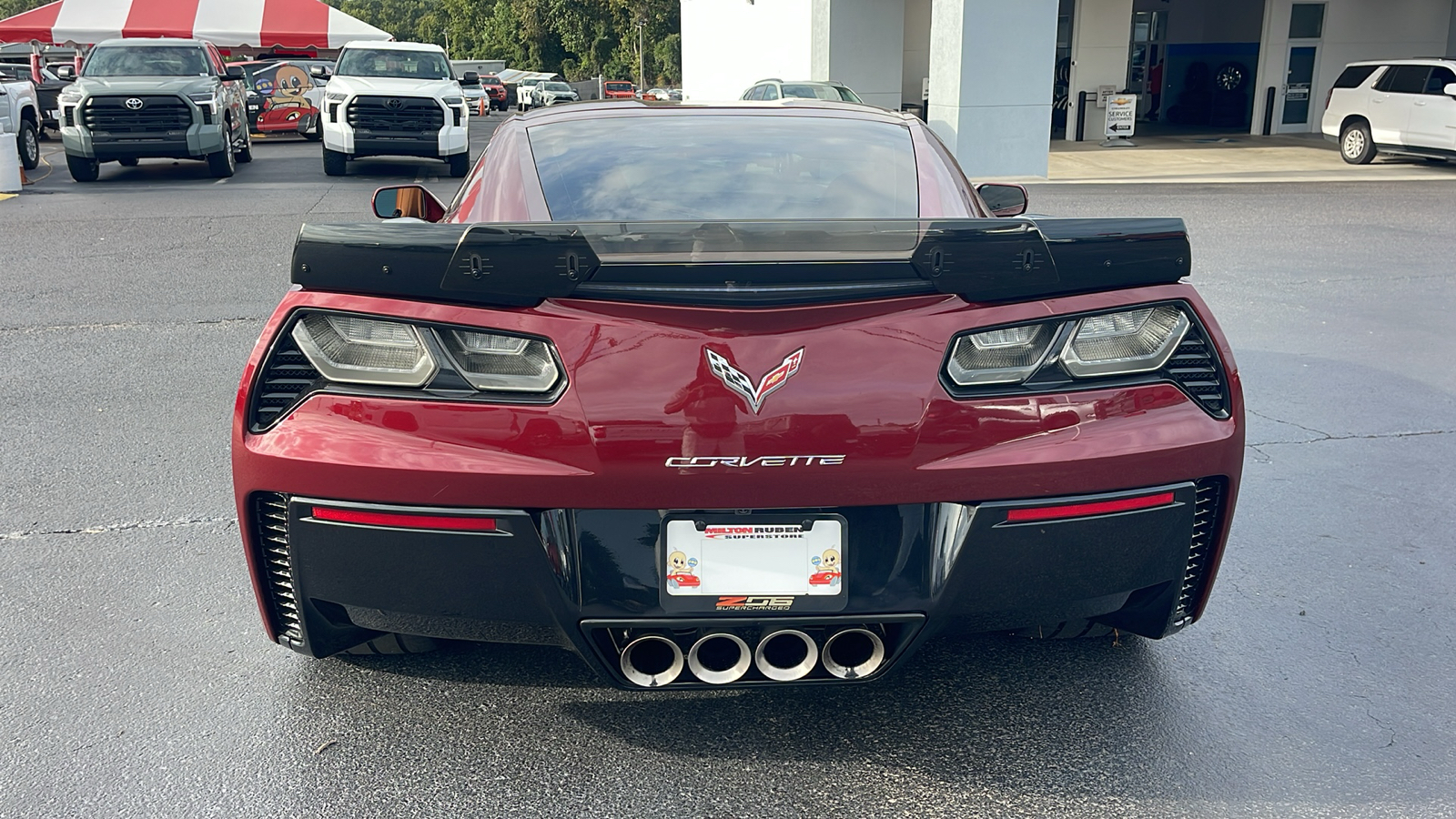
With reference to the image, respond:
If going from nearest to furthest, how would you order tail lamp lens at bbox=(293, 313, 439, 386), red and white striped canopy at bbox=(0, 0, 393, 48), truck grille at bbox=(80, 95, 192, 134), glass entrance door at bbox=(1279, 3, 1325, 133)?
tail lamp lens at bbox=(293, 313, 439, 386) < truck grille at bbox=(80, 95, 192, 134) < glass entrance door at bbox=(1279, 3, 1325, 133) < red and white striped canopy at bbox=(0, 0, 393, 48)

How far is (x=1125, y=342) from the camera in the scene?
263 cm

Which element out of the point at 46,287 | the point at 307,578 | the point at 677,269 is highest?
the point at 677,269

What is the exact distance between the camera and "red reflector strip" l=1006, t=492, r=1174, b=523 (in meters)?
2.50

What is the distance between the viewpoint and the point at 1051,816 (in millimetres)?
2594

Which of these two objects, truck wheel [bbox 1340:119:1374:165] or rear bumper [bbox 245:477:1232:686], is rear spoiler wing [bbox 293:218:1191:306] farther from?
truck wheel [bbox 1340:119:1374:165]

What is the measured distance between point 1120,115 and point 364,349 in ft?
89.0

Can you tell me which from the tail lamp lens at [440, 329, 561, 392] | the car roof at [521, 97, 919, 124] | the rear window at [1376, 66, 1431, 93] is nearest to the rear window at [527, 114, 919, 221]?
the car roof at [521, 97, 919, 124]

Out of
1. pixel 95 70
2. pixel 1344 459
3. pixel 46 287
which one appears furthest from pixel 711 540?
pixel 95 70

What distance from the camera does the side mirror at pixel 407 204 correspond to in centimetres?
398

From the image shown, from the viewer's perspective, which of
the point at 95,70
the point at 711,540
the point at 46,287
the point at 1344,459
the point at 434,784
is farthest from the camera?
the point at 95,70

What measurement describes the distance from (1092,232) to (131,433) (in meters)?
4.44

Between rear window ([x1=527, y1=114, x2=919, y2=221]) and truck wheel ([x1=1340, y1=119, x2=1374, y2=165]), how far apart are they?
778 inches

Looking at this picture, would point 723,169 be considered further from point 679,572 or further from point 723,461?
point 679,572

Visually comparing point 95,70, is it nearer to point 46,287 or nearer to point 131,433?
point 46,287
